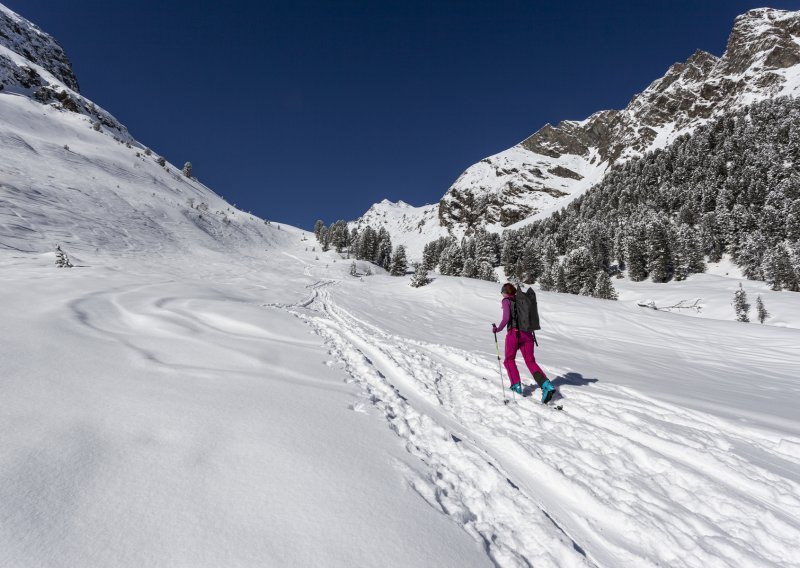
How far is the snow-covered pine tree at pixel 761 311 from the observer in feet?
110

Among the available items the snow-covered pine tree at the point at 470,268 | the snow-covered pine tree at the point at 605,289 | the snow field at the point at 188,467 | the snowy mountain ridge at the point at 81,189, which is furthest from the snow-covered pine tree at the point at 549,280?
the snow field at the point at 188,467

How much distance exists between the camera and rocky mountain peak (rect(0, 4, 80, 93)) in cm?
7575

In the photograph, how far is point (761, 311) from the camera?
33.8 m

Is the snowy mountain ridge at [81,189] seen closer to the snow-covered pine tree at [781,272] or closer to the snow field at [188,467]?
the snow field at [188,467]

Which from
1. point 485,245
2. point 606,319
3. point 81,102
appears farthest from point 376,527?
point 81,102

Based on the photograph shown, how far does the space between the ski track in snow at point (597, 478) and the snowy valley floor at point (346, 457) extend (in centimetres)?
2

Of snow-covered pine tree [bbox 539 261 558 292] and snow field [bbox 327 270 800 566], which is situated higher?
snow-covered pine tree [bbox 539 261 558 292]

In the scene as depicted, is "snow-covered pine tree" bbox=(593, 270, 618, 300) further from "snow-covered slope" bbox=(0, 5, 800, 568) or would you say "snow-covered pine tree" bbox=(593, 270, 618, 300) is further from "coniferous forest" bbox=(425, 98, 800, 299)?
"snow-covered slope" bbox=(0, 5, 800, 568)

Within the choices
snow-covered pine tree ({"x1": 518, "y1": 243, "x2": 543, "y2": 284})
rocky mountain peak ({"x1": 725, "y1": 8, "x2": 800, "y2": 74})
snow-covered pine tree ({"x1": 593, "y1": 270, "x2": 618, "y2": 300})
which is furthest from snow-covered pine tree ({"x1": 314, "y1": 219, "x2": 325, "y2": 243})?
rocky mountain peak ({"x1": 725, "y1": 8, "x2": 800, "y2": 74})

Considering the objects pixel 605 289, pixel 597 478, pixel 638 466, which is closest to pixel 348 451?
pixel 597 478

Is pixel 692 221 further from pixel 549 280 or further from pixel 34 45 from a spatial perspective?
pixel 34 45

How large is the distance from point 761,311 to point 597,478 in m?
45.7

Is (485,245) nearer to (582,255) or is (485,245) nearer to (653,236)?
(582,255)

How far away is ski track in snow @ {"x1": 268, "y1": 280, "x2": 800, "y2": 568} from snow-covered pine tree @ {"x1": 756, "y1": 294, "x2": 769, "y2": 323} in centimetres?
4170
